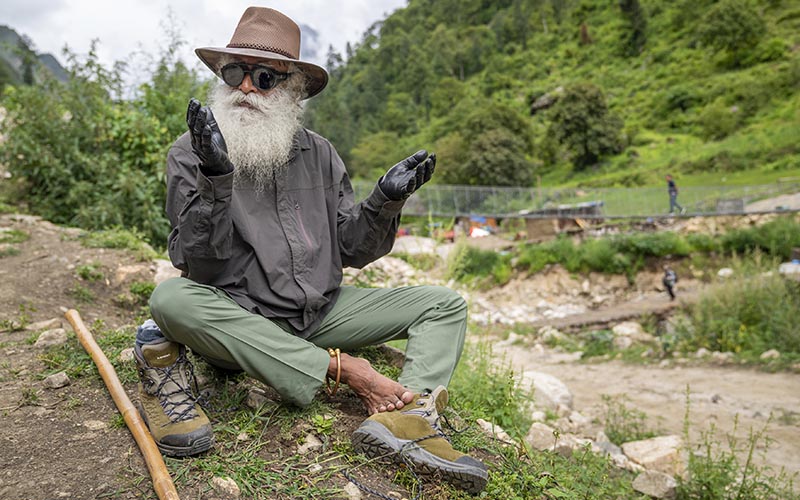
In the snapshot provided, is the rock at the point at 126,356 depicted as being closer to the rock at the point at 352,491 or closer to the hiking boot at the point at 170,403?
the hiking boot at the point at 170,403

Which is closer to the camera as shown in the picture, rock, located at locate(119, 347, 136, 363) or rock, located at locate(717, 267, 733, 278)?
rock, located at locate(119, 347, 136, 363)

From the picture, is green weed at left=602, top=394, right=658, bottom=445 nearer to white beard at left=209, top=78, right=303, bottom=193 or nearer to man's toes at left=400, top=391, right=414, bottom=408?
man's toes at left=400, top=391, right=414, bottom=408

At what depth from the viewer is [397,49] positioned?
247 feet

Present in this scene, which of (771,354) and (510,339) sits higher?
(771,354)

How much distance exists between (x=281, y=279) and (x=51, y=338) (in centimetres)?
Result: 141

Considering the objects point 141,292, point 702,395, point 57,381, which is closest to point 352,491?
point 57,381

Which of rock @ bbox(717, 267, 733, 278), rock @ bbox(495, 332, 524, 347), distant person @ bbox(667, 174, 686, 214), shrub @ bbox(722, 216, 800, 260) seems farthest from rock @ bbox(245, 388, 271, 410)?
distant person @ bbox(667, 174, 686, 214)

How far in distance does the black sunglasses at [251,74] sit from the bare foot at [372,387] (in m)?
1.25

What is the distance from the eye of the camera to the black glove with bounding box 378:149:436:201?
2.11 metres

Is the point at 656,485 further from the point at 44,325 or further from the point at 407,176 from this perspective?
the point at 44,325

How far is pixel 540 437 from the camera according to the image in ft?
10.4

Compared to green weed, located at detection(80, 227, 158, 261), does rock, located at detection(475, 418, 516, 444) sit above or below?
below

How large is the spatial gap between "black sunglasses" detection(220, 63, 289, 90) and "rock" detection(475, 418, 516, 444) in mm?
1820

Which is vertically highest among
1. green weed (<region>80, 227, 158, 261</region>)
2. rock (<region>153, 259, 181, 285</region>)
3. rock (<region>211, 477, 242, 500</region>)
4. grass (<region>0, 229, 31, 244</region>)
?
grass (<region>0, 229, 31, 244</region>)
